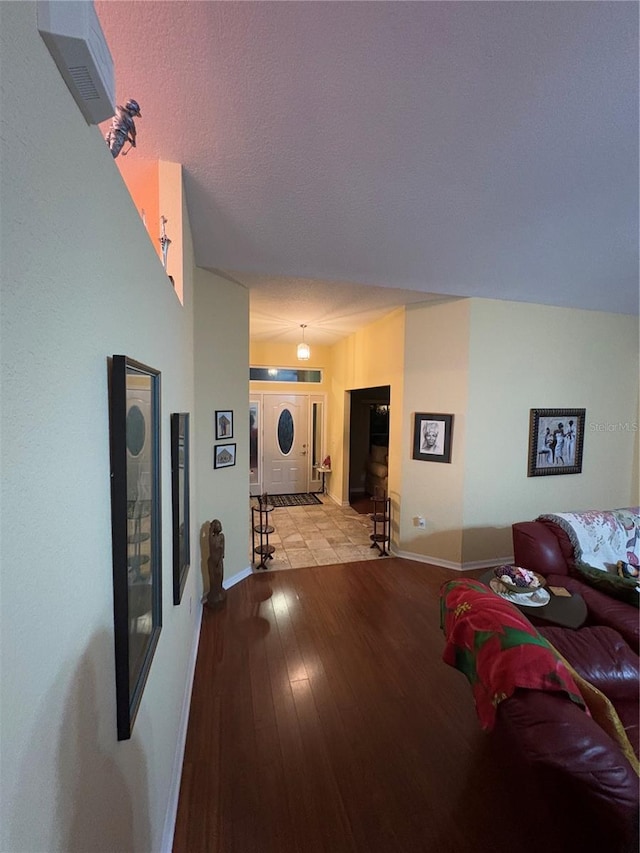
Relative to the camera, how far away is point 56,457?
50cm

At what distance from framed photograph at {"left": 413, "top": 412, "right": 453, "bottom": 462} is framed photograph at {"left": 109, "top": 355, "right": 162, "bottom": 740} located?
310 centimetres

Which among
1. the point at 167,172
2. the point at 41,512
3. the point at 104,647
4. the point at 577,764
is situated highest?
the point at 167,172

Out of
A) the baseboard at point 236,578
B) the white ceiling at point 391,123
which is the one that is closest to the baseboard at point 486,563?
the baseboard at point 236,578

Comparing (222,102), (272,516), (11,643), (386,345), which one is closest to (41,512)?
(11,643)

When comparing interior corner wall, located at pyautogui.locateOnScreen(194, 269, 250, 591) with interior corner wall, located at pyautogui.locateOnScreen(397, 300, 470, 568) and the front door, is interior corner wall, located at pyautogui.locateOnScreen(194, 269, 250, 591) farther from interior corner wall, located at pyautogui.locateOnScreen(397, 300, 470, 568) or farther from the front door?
the front door

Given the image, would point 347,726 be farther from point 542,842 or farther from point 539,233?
point 539,233

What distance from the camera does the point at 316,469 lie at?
21.4ft

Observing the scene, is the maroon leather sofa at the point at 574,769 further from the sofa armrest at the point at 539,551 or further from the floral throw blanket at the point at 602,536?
the floral throw blanket at the point at 602,536

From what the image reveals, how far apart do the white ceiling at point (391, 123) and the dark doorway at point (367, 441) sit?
4.05 meters

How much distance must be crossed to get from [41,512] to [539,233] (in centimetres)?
305

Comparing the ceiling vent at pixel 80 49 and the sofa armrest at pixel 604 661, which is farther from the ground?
the ceiling vent at pixel 80 49

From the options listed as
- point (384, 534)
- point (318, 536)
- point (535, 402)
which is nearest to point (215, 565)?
point (318, 536)

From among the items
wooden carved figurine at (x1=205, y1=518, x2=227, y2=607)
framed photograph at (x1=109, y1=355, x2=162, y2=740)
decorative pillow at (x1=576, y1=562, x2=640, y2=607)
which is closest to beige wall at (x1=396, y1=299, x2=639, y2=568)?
decorative pillow at (x1=576, y1=562, x2=640, y2=607)

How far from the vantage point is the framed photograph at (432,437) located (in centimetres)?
359
